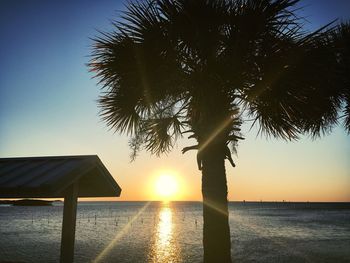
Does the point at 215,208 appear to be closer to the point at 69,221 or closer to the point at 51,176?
the point at 69,221

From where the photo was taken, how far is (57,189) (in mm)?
4582

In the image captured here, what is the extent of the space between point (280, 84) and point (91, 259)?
23314mm

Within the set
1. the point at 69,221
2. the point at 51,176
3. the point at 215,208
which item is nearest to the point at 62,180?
the point at 51,176

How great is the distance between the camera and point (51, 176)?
4906mm

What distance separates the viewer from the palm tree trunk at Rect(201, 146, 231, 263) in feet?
21.2

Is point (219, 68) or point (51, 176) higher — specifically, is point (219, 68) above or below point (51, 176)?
above

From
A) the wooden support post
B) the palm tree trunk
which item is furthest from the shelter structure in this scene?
the palm tree trunk

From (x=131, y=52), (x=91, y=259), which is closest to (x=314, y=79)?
(x=131, y=52)

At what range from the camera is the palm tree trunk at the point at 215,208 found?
21.2 feet

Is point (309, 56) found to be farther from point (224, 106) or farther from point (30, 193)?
point (30, 193)

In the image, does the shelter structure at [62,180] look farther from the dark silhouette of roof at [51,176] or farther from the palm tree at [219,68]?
the palm tree at [219,68]

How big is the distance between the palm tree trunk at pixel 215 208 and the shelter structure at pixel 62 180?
1.93 metres

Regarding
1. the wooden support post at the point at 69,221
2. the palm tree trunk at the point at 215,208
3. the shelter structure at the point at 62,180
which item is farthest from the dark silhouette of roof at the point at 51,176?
the palm tree trunk at the point at 215,208

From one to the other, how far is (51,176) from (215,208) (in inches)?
132
